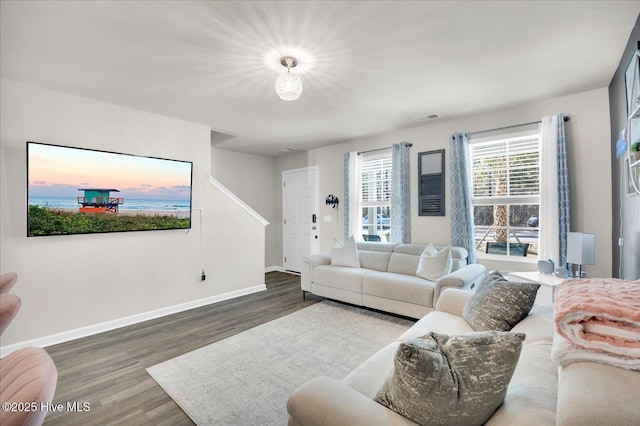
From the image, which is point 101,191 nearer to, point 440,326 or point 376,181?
point 440,326

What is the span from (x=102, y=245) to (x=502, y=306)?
3.89 m

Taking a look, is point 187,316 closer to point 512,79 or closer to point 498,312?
point 498,312

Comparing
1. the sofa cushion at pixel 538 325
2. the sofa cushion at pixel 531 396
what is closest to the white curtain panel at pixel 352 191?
the sofa cushion at pixel 538 325

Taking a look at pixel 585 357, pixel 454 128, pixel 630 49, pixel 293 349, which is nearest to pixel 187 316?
pixel 293 349

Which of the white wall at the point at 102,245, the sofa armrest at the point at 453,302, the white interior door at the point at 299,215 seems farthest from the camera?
the white interior door at the point at 299,215

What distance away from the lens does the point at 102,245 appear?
330 cm

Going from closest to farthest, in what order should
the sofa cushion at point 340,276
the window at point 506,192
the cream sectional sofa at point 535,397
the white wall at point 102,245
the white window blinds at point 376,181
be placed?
the cream sectional sofa at point 535,397 < the white wall at point 102,245 < the window at point 506,192 < the sofa cushion at point 340,276 < the white window blinds at point 376,181

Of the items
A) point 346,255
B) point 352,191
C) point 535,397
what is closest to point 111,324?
point 346,255

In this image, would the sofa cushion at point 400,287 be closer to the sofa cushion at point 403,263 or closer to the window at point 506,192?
the sofa cushion at point 403,263

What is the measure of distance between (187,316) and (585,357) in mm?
3821

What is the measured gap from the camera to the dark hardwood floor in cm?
193

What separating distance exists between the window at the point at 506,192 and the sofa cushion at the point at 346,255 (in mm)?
1656

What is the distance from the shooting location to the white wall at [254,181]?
5766 mm

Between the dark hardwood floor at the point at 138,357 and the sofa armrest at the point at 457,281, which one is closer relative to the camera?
the dark hardwood floor at the point at 138,357
